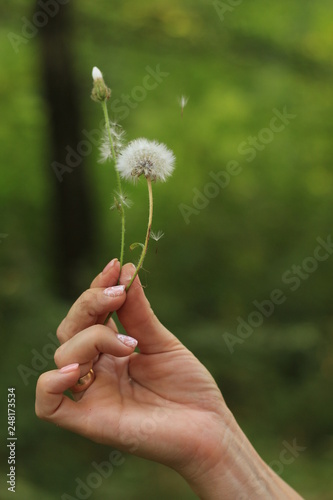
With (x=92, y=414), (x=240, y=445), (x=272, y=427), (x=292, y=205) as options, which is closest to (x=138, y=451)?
(x=92, y=414)

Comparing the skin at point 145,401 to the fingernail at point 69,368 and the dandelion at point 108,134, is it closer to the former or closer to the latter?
the fingernail at point 69,368

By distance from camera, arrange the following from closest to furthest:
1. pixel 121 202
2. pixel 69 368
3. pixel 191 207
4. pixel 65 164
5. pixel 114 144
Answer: pixel 69 368 < pixel 121 202 < pixel 114 144 < pixel 65 164 < pixel 191 207

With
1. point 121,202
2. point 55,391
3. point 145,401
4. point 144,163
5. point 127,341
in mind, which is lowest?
point 55,391

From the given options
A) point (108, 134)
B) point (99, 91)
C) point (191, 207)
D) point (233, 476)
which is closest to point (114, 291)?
point (108, 134)

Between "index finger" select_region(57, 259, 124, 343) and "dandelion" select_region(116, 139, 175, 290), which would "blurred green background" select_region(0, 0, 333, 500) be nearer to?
"index finger" select_region(57, 259, 124, 343)

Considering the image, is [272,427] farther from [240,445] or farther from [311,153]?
[311,153]

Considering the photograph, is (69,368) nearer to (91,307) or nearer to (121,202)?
(91,307)
